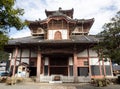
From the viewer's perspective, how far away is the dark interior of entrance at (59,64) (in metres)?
21.7

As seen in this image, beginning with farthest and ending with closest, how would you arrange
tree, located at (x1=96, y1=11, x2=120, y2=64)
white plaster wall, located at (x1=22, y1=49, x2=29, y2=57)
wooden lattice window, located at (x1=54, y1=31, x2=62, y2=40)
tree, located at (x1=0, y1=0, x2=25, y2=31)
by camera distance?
wooden lattice window, located at (x1=54, y1=31, x2=62, y2=40), white plaster wall, located at (x1=22, y1=49, x2=29, y2=57), tree, located at (x1=96, y1=11, x2=120, y2=64), tree, located at (x1=0, y1=0, x2=25, y2=31)

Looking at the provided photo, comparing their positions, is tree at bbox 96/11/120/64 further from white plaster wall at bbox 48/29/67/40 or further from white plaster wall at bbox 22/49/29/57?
white plaster wall at bbox 22/49/29/57

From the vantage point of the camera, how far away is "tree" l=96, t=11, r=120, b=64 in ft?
36.1

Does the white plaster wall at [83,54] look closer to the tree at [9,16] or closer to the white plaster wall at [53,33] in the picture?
the white plaster wall at [53,33]

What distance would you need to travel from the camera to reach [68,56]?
2156 cm

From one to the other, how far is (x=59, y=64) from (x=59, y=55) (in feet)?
4.22

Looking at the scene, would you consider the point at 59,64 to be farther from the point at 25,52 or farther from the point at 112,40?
the point at 112,40

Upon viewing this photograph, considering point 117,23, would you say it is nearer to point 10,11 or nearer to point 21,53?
point 10,11

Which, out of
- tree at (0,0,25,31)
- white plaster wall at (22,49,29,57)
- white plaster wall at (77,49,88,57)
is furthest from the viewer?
white plaster wall at (22,49,29,57)

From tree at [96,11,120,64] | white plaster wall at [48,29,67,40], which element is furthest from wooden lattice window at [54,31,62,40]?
tree at [96,11,120,64]

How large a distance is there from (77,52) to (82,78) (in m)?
3.79

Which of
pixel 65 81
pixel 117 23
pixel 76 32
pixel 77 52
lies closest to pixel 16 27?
pixel 117 23

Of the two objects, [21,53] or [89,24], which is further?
[89,24]

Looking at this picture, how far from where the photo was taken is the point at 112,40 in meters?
11.4
